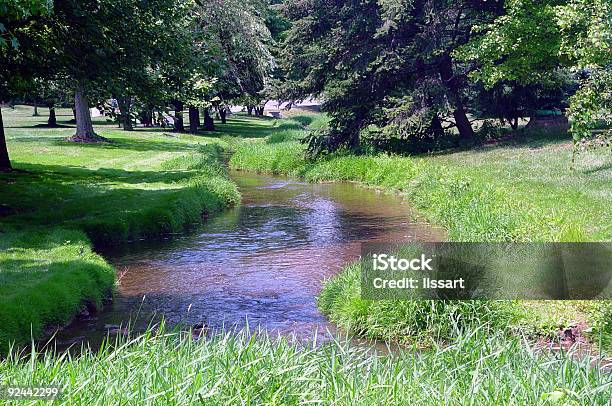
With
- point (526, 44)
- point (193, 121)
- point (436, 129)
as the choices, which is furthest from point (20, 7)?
point (193, 121)

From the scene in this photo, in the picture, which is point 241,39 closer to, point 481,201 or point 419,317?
point 481,201

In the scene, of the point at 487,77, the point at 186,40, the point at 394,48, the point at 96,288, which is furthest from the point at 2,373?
the point at 394,48

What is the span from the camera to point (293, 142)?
35.4 meters

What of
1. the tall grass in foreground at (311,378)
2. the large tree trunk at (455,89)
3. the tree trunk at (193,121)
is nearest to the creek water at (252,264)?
the tall grass in foreground at (311,378)

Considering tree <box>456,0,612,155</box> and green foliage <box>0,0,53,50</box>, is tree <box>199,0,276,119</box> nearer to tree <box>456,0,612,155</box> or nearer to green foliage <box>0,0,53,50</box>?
tree <box>456,0,612,155</box>

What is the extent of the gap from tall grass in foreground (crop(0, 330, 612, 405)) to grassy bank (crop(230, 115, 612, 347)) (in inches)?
76.0

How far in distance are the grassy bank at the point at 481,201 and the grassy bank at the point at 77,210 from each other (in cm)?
380

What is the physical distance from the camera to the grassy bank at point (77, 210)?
10.2 m

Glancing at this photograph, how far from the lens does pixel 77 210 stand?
56.0 ft

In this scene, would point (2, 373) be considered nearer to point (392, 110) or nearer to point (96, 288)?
point (96, 288)

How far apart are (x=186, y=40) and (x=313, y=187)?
978cm

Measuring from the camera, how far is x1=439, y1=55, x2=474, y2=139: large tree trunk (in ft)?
100

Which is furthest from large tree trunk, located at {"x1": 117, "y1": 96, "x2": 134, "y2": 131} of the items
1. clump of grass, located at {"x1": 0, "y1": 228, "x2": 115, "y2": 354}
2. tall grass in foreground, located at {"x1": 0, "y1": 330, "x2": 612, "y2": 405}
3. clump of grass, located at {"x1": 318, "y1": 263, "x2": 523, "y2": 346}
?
tall grass in foreground, located at {"x1": 0, "y1": 330, "x2": 612, "y2": 405}

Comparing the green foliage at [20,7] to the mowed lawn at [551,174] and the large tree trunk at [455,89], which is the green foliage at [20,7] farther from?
the large tree trunk at [455,89]
